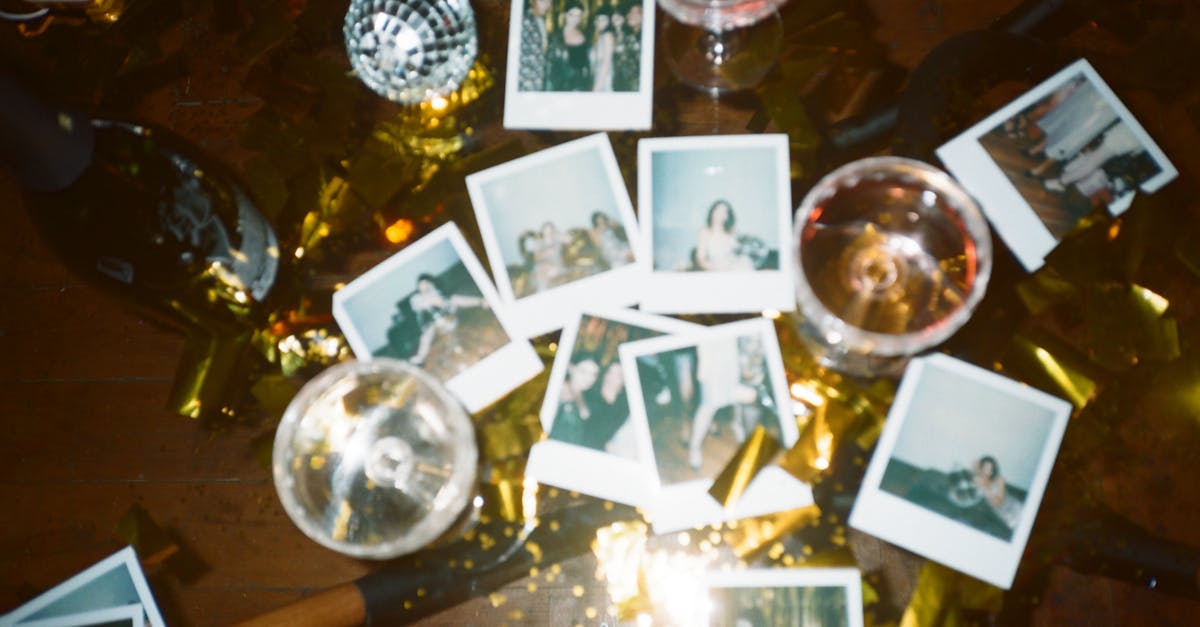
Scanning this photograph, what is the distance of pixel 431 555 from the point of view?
0.93 metres

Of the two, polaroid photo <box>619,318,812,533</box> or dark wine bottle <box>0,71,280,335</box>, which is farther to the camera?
polaroid photo <box>619,318,812,533</box>

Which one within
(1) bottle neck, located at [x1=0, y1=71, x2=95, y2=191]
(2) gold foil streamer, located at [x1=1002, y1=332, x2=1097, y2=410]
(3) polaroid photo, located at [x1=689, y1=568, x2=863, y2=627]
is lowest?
(3) polaroid photo, located at [x1=689, y1=568, x2=863, y2=627]

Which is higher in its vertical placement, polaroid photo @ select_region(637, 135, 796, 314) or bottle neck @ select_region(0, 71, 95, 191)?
bottle neck @ select_region(0, 71, 95, 191)

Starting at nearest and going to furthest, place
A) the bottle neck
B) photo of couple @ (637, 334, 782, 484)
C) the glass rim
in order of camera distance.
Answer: the bottle neck → the glass rim → photo of couple @ (637, 334, 782, 484)

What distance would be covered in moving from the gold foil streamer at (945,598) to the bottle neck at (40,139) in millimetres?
926

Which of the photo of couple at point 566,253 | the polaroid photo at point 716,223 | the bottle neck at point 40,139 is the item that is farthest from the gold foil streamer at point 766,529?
the bottle neck at point 40,139

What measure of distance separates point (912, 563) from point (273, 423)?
2.46 feet

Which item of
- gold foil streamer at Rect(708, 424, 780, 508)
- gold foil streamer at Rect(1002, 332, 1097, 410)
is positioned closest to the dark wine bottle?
gold foil streamer at Rect(708, 424, 780, 508)

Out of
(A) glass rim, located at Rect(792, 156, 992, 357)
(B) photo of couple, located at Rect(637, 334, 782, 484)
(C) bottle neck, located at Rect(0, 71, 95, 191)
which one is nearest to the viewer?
(C) bottle neck, located at Rect(0, 71, 95, 191)

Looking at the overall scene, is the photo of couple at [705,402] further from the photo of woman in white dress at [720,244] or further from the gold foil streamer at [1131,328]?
the gold foil streamer at [1131,328]

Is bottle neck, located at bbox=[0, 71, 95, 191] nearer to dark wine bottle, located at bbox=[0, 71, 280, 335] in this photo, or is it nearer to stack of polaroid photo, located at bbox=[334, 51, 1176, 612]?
dark wine bottle, located at bbox=[0, 71, 280, 335]

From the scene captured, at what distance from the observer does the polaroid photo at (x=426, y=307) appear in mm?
992

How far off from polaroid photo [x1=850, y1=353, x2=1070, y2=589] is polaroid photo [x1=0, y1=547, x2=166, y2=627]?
848mm

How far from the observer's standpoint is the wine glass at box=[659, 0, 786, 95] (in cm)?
99
